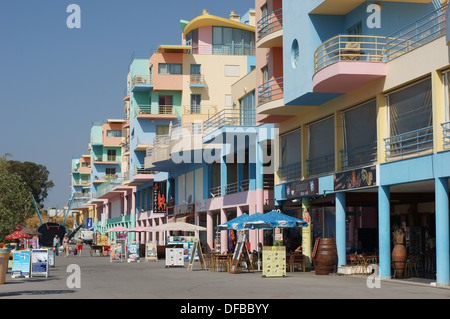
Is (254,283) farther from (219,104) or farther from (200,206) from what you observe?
(219,104)

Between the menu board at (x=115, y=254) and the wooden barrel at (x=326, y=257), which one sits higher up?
the wooden barrel at (x=326, y=257)

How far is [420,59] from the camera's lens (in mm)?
22641

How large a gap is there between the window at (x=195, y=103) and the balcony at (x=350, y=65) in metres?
36.9

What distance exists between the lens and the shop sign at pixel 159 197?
61787 millimetres

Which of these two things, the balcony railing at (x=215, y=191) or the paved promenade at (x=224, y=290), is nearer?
the paved promenade at (x=224, y=290)

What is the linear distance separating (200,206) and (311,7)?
80.8 ft

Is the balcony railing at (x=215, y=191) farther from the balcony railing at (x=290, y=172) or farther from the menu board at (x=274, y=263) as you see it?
the menu board at (x=274, y=263)

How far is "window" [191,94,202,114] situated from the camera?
6494 cm

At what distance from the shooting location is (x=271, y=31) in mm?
33125

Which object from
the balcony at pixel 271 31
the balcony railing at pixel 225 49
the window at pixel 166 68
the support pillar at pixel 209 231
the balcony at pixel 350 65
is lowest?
the support pillar at pixel 209 231

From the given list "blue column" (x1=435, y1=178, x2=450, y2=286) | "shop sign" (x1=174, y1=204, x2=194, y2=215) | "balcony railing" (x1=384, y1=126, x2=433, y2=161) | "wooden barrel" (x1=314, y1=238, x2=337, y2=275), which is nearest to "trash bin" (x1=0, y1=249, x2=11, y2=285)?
"wooden barrel" (x1=314, y1=238, x2=337, y2=275)

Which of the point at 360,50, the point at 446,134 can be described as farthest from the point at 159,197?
the point at 446,134

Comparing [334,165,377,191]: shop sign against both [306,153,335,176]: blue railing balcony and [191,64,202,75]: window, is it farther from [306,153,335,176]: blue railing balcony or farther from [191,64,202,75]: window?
[191,64,202,75]: window

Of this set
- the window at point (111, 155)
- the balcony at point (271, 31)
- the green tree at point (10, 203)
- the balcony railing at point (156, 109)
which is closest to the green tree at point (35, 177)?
the window at point (111, 155)
